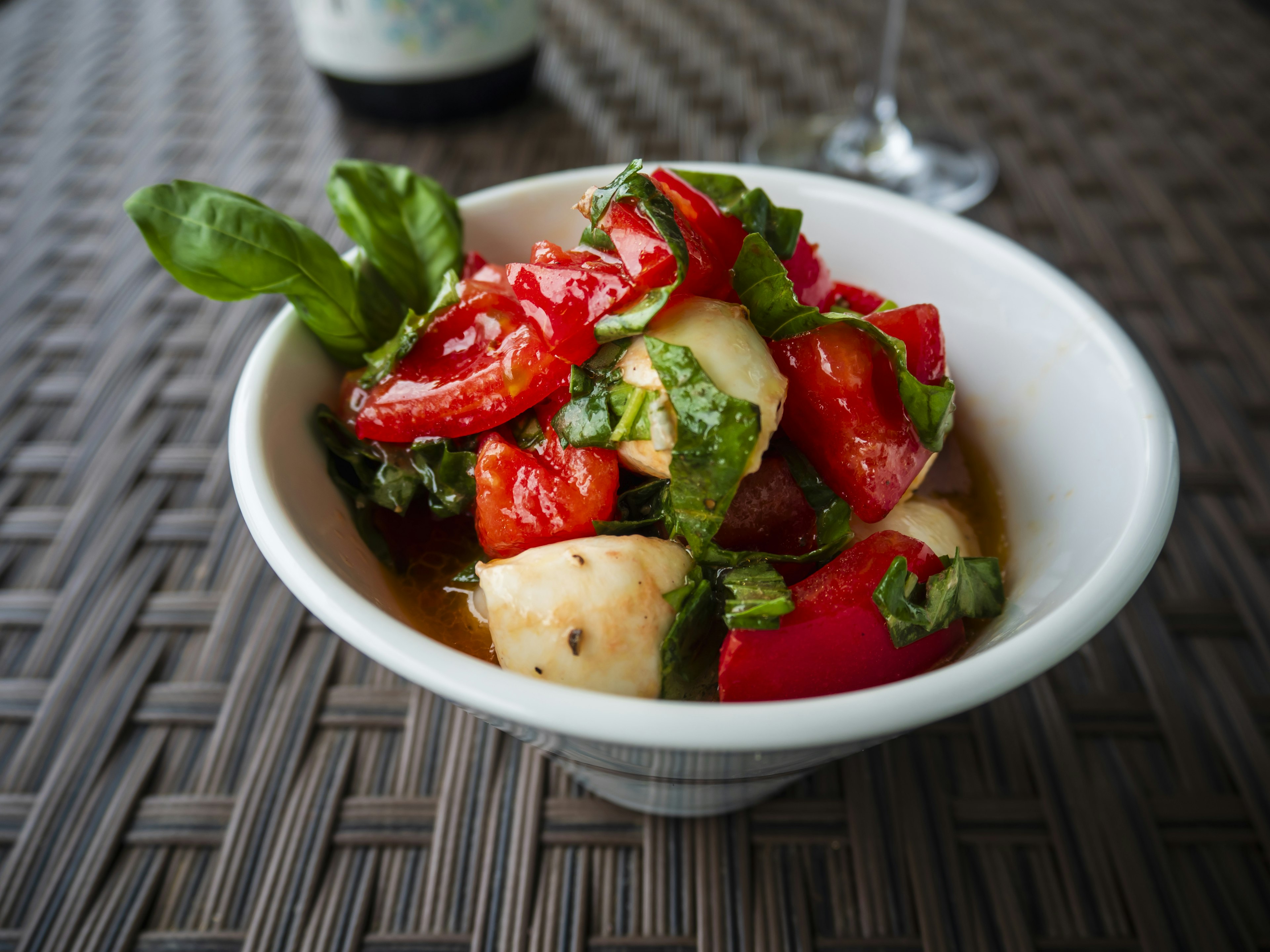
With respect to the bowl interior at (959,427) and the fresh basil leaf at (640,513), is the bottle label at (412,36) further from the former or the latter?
the fresh basil leaf at (640,513)

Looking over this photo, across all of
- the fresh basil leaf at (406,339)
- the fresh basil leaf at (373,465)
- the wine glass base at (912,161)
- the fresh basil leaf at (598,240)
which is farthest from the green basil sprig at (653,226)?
the wine glass base at (912,161)

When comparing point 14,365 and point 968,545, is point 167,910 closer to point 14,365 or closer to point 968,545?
point 968,545

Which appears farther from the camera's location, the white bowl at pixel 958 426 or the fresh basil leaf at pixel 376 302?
the fresh basil leaf at pixel 376 302

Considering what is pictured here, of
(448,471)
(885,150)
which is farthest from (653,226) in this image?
(885,150)

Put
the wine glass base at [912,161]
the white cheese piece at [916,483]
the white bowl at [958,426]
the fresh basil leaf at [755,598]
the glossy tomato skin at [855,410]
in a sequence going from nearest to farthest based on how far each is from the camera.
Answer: the white bowl at [958,426] < the fresh basil leaf at [755,598] < the glossy tomato skin at [855,410] < the white cheese piece at [916,483] < the wine glass base at [912,161]

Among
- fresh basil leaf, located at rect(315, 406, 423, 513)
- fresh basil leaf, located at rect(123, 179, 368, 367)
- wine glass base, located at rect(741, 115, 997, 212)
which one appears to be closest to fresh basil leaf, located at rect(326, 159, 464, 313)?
fresh basil leaf, located at rect(123, 179, 368, 367)

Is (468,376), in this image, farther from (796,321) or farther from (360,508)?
(796,321)
